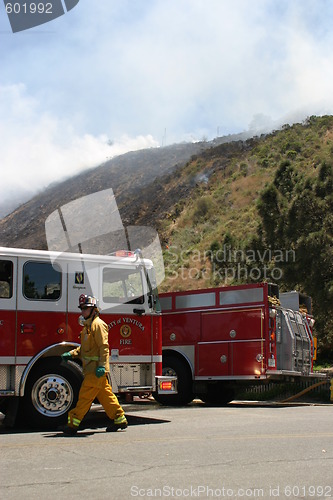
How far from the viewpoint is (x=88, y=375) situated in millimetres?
9055

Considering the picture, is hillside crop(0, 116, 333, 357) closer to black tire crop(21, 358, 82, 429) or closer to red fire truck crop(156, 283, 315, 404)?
red fire truck crop(156, 283, 315, 404)

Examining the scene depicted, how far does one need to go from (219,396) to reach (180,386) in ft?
3.86

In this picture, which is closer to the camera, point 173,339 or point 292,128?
point 173,339

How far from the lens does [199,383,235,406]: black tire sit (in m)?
15.3

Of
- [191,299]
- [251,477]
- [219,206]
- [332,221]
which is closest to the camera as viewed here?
[251,477]

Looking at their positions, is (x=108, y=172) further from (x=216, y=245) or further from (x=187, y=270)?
(x=216, y=245)

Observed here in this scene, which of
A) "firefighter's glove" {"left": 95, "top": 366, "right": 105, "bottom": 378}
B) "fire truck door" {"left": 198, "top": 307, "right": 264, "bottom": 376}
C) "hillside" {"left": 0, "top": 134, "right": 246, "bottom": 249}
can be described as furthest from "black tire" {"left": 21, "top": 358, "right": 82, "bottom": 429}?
"hillside" {"left": 0, "top": 134, "right": 246, "bottom": 249}

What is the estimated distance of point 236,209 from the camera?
58.5 metres

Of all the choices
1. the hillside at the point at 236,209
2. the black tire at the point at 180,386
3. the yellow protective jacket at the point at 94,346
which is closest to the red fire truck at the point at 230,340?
the black tire at the point at 180,386

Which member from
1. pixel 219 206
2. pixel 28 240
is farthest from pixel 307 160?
pixel 28 240

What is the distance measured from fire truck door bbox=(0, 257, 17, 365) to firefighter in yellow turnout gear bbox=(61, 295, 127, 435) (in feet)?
2.88

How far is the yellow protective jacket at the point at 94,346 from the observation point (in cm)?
907

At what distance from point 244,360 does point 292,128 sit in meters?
59.6

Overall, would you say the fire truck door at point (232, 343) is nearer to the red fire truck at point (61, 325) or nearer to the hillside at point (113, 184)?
the red fire truck at point (61, 325)
